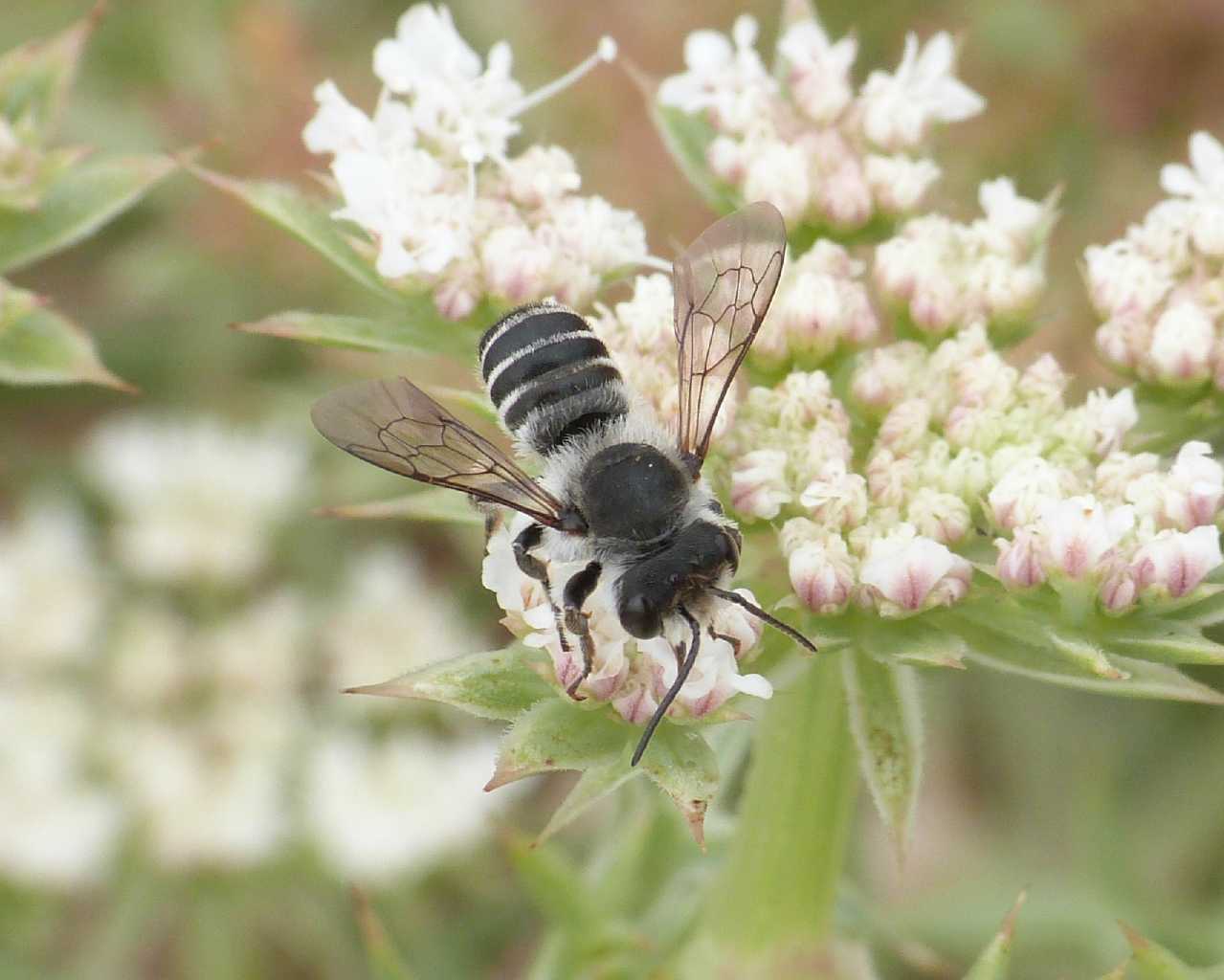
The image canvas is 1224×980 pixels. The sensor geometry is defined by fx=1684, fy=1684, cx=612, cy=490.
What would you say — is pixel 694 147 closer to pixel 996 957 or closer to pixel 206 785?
pixel 996 957

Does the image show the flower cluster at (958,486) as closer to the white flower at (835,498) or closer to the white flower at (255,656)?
the white flower at (835,498)

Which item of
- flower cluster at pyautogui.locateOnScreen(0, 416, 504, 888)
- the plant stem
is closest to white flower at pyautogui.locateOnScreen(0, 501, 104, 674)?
flower cluster at pyautogui.locateOnScreen(0, 416, 504, 888)

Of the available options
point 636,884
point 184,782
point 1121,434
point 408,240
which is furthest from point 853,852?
point 408,240

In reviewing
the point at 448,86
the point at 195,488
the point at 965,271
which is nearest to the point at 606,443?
the point at 965,271

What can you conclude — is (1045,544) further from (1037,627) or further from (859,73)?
(859,73)

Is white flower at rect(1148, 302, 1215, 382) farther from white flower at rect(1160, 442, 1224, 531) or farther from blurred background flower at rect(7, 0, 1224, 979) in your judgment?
blurred background flower at rect(7, 0, 1224, 979)

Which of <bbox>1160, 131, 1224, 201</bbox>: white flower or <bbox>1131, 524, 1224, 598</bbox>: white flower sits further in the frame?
<bbox>1160, 131, 1224, 201</bbox>: white flower
